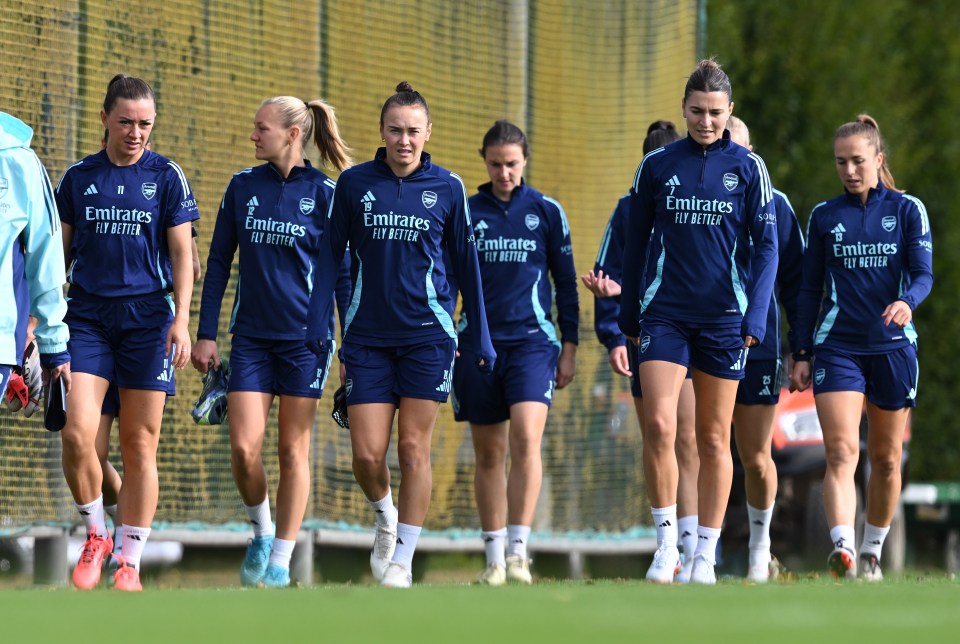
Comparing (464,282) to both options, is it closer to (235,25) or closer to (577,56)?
(235,25)

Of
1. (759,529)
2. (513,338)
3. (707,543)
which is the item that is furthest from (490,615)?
(759,529)

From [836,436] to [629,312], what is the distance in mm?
1584

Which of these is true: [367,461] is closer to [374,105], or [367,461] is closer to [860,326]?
[860,326]

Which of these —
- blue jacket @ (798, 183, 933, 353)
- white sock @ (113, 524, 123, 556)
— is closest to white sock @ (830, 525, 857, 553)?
blue jacket @ (798, 183, 933, 353)

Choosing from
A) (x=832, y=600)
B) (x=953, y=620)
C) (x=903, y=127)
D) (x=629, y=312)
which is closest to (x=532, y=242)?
(x=629, y=312)

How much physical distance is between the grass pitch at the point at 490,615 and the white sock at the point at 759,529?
7.96ft

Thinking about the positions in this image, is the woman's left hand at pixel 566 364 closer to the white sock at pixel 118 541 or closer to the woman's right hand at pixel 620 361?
the woman's right hand at pixel 620 361

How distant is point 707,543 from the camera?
27.8 ft

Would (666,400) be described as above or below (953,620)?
above

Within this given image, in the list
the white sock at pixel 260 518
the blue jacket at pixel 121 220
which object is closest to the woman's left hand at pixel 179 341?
the blue jacket at pixel 121 220

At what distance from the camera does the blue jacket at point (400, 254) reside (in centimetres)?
820

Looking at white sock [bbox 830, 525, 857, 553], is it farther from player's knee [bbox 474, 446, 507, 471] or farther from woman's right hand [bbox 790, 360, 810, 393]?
player's knee [bbox 474, 446, 507, 471]

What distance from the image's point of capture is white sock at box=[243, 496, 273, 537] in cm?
895

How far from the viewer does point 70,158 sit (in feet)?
32.8
